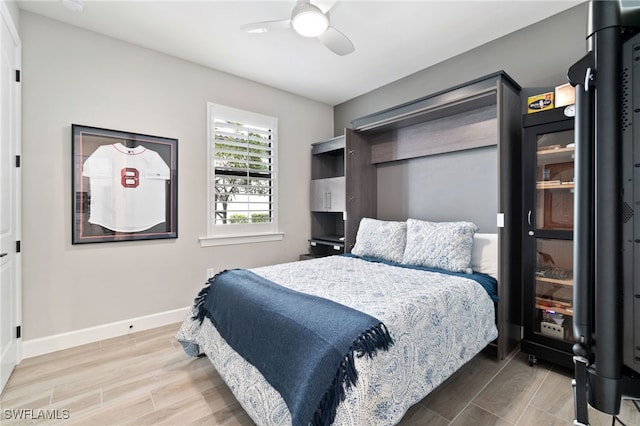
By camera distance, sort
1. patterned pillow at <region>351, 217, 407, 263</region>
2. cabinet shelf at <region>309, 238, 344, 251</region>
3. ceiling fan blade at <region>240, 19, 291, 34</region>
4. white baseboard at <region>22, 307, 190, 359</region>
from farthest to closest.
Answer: cabinet shelf at <region>309, 238, 344, 251</region>, patterned pillow at <region>351, 217, 407, 263</region>, white baseboard at <region>22, 307, 190, 359</region>, ceiling fan blade at <region>240, 19, 291, 34</region>

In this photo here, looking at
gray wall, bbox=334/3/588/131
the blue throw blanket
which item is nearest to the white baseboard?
the blue throw blanket

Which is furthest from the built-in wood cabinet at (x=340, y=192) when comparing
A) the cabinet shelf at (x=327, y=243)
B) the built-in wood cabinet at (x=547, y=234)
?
the built-in wood cabinet at (x=547, y=234)

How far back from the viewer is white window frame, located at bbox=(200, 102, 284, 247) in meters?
3.38

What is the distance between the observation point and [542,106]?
2266 mm

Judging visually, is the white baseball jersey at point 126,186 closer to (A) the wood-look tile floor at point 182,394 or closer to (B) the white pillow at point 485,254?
(A) the wood-look tile floor at point 182,394

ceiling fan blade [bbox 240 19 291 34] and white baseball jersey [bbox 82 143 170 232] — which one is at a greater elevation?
ceiling fan blade [bbox 240 19 291 34]

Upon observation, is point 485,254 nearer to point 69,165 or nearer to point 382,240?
point 382,240

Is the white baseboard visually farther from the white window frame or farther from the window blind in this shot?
the window blind

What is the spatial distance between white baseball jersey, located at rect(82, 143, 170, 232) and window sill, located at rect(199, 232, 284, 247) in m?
0.52

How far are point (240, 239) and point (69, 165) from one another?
69.1 inches

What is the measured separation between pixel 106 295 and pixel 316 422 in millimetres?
2522

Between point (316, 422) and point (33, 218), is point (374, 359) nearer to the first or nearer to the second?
point (316, 422)

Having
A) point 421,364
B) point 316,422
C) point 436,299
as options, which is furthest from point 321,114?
point 316,422

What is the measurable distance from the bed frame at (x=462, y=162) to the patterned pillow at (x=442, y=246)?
0.25m
